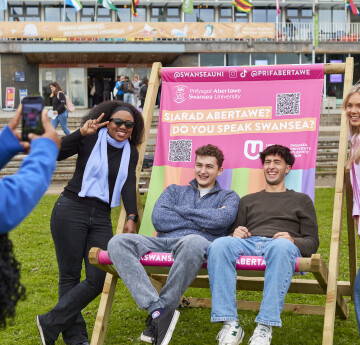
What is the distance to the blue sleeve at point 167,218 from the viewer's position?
427 centimetres

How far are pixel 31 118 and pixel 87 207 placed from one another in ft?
6.70

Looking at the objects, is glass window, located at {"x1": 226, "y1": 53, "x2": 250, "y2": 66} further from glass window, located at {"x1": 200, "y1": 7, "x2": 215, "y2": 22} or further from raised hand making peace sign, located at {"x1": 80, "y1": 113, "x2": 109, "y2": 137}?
raised hand making peace sign, located at {"x1": 80, "y1": 113, "x2": 109, "y2": 137}

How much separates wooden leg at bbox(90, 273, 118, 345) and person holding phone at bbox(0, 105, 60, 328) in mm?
1810

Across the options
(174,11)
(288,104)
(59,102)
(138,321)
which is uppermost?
(174,11)

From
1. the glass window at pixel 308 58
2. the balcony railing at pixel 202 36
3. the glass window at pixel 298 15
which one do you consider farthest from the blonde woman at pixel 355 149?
the glass window at pixel 298 15

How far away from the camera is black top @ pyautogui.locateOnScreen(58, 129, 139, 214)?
4.11 m

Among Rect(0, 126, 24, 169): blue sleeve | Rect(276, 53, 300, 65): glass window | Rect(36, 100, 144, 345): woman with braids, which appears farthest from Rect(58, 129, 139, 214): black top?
Rect(276, 53, 300, 65): glass window

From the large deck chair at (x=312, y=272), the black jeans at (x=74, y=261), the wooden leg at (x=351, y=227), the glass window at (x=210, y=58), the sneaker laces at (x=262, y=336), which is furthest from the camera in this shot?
the glass window at (x=210, y=58)

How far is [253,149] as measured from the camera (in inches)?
195

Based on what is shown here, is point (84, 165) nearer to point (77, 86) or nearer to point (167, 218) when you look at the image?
point (167, 218)

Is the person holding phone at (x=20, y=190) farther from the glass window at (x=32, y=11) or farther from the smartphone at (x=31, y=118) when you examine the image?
the glass window at (x=32, y=11)

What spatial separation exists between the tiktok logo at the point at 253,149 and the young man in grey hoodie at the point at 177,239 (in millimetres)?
407

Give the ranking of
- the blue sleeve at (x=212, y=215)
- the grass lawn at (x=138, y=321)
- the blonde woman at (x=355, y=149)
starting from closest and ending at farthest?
the blonde woman at (x=355, y=149)
the blue sleeve at (x=212, y=215)
the grass lawn at (x=138, y=321)

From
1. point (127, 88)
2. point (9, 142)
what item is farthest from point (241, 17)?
point (9, 142)
